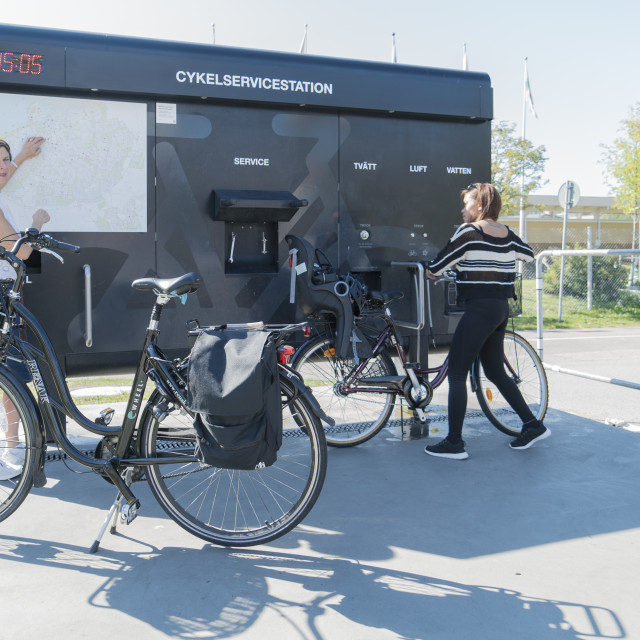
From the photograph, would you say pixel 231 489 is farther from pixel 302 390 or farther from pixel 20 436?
pixel 20 436

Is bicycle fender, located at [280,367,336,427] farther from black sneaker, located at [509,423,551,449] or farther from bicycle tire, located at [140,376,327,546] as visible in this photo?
black sneaker, located at [509,423,551,449]

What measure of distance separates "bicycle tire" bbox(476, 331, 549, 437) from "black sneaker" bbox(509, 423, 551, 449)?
0.19 meters

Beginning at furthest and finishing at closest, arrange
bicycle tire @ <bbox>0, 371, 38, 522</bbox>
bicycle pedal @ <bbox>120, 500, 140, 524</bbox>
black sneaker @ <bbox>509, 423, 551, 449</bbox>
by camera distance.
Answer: black sneaker @ <bbox>509, 423, 551, 449</bbox> < bicycle tire @ <bbox>0, 371, 38, 522</bbox> < bicycle pedal @ <bbox>120, 500, 140, 524</bbox>

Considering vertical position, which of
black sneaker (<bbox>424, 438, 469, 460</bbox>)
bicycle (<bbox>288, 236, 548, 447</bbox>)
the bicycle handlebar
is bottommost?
black sneaker (<bbox>424, 438, 469, 460</bbox>)

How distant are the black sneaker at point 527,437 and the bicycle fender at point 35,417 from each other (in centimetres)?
308

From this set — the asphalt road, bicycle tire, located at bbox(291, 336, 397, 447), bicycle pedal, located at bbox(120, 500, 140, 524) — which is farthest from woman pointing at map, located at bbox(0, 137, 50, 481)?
the asphalt road

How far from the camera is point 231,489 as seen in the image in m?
3.89

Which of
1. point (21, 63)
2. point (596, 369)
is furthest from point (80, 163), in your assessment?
point (596, 369)

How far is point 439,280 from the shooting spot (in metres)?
5.55

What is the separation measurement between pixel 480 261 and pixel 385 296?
70 cm

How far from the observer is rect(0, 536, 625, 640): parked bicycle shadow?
2.60 metres

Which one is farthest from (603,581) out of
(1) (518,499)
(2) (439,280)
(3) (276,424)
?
(2) (439,280)

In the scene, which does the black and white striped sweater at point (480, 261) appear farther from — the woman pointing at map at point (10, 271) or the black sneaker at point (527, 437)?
the woman pointing at map at point (10, 271)

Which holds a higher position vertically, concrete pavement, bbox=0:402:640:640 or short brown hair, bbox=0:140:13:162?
short brown hair, bbox=0:140:13:162
